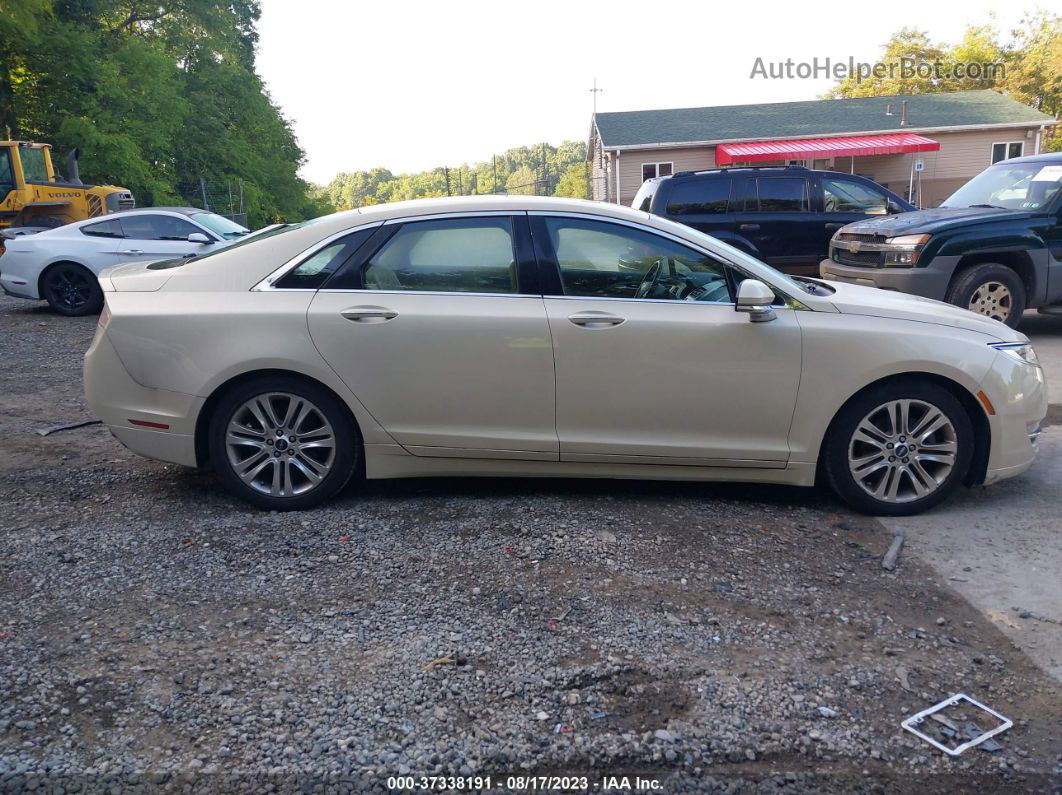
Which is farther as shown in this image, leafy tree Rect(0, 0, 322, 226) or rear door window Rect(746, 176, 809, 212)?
leafy tree Rect(0, 0, 322, 226)

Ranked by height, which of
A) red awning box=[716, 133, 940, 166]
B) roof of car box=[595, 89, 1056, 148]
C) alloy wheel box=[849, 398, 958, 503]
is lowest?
alloy wheel box=[849, 398, 958, 503]

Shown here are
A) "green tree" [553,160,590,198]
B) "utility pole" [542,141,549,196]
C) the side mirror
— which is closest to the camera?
the side mirror

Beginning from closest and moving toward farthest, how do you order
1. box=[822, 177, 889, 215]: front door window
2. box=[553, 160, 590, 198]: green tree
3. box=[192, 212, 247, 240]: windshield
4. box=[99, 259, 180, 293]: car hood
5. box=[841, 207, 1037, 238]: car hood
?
box=[99, 259, 180, 293]: car hood, box=[841, 207, 1037, 238]: car hood, box=[822, 177, 889, 215]: front door window, box=[192, 212, 247, 240]: windshield, box=[553, 160, 590, 198]: green tree

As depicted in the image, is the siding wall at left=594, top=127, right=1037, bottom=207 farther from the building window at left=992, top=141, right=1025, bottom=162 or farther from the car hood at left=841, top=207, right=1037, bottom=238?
the car hood at left=841, top=207, right=1037, bottom=238

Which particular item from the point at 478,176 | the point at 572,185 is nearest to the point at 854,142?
the point at 572,185

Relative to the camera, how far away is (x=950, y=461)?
4668 mm

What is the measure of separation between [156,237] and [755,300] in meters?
10.9

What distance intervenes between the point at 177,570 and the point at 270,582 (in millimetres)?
463

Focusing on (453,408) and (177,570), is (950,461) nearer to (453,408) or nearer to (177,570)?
(453,408)

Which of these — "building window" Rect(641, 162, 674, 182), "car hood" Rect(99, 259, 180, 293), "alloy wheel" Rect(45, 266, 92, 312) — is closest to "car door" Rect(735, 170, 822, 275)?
"alloy wheel" Rect(45, 266, 92, 312)

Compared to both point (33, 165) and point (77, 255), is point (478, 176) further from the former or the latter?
point (77, 255)

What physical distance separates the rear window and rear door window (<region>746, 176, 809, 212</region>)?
0.39 m

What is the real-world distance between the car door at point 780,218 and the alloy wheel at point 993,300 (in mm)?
3760

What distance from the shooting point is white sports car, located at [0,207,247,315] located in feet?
41.1
